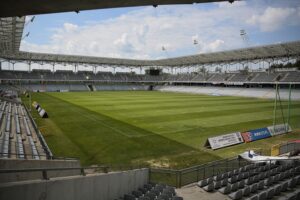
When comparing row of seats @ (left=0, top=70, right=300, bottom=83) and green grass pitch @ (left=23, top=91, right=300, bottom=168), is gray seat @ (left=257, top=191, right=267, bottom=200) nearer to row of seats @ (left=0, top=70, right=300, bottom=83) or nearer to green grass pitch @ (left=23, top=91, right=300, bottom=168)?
green grass pitch @ (left=23, top=91, right=300, bottom=168)

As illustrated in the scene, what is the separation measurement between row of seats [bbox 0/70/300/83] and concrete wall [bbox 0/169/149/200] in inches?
2808

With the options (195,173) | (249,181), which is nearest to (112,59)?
(195,173)

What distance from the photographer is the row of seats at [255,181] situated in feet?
37.3

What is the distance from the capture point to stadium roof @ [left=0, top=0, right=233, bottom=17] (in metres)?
7.56

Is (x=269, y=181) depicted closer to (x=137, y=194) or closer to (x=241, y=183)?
(x=241, y=183)

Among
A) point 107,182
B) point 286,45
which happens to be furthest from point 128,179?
point 286,45

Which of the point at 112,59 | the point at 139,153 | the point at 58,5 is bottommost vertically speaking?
the point at 139,153

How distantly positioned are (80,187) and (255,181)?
A: 335 inches

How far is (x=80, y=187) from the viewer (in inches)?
335

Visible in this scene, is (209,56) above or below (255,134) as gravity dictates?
above

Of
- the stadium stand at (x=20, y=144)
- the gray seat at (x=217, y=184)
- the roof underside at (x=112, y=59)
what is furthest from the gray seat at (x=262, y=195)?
the roof underside at (x=112, y=59)

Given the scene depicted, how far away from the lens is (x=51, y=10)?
8.45 meters

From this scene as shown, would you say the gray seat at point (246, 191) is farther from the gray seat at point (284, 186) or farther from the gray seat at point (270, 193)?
the gray seat at point (284, 186)

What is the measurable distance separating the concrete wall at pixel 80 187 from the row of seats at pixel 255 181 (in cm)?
350
